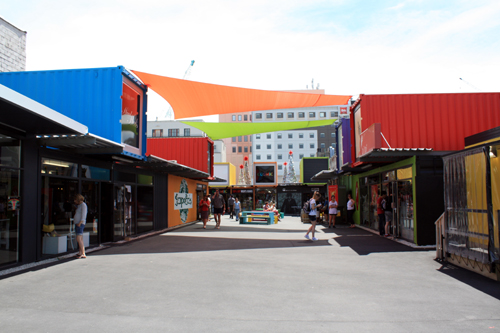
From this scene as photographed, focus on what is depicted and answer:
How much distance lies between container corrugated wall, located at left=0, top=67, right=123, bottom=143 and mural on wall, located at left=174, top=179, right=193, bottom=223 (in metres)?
9.04

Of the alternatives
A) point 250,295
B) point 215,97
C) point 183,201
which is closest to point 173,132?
point 183,201

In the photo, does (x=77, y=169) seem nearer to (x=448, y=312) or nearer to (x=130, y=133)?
(x=130, y=133)

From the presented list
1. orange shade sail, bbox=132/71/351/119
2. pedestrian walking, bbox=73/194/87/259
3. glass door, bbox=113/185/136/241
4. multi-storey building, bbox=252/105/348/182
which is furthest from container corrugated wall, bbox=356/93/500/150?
multi-storey building, bbox=252/105/348/182

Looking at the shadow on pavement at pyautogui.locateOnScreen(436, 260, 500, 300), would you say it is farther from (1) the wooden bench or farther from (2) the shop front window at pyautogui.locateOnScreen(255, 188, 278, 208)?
(2) the shop front window at pyautogui.locateOnScreen(255, 188, 278, 208)

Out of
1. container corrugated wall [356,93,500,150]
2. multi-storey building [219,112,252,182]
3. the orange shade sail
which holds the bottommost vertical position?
container corrugated wall [356,93,500,150]

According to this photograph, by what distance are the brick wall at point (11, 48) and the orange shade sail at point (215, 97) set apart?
216 inches

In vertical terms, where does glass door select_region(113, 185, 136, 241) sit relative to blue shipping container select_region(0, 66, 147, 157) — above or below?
below

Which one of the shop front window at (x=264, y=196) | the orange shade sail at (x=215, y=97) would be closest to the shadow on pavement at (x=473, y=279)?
the orange shade sail at (x=215, y=97)

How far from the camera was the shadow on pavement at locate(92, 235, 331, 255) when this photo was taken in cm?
1043

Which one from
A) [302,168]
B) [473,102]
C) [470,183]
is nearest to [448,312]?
[470,183]

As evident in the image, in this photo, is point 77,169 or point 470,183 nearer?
point 470,183

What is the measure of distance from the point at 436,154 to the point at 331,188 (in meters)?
10.1

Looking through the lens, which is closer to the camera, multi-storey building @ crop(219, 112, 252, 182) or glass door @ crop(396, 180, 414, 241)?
glass door @ crop(396, 180, 414, 241)

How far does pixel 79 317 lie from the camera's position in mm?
4656
